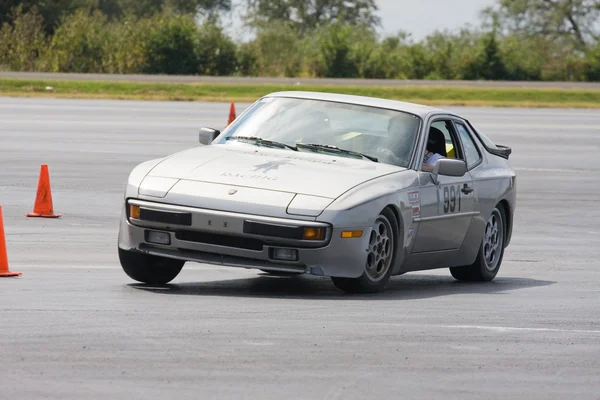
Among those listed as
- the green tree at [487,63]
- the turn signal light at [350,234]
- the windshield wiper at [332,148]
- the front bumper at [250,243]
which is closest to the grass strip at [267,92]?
the green tree at [487,63]

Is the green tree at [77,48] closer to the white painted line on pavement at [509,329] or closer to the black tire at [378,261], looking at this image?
the black tire at [378,261]

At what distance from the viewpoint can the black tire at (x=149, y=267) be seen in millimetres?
9680

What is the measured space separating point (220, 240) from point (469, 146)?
3.17m

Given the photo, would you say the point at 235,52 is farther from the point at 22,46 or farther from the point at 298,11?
the point at 298,11

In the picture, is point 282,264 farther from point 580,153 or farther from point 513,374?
point 580,153

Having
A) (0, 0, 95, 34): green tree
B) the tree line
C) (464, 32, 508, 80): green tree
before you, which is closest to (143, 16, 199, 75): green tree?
the tree line

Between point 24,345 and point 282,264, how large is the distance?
247 cm

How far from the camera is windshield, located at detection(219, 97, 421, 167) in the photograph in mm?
10391

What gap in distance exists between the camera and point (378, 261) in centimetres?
969

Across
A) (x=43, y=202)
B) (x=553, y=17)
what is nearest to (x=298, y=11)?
(x=553, y=17)

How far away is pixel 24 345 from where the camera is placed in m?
7.09

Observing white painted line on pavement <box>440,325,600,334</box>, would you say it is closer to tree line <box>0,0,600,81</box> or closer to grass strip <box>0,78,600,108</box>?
grass strip <box>0,78,600,108</box>

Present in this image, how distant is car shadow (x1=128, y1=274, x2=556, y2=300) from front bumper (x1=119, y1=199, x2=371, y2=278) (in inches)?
12.1

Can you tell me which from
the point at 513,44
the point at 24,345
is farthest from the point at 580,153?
the point at 513,44
